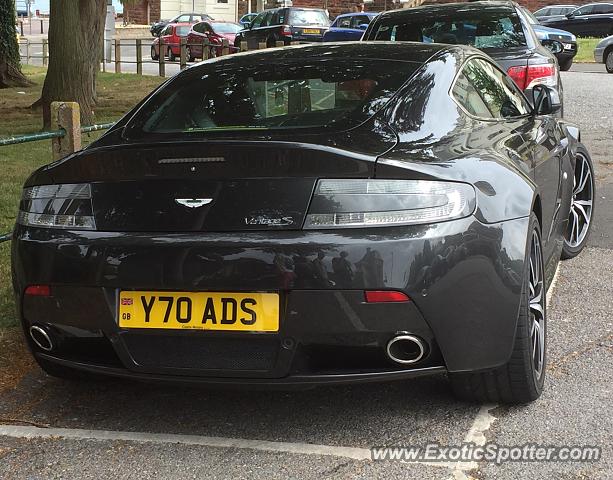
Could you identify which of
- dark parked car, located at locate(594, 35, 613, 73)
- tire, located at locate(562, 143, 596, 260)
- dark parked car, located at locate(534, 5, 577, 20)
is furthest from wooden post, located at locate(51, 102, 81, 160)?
dark parked car, located at locate(534, 5, 577, 20)

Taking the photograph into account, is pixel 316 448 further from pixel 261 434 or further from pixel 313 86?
pixel 313 86

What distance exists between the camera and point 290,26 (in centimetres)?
2869

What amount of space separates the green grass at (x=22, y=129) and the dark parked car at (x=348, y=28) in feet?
18.2

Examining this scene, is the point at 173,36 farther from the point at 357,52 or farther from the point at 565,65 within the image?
the point at 357,52

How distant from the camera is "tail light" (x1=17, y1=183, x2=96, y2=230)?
3.15m

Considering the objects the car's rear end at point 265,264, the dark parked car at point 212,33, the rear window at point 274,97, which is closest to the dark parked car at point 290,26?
the dark parked car at point 212,33

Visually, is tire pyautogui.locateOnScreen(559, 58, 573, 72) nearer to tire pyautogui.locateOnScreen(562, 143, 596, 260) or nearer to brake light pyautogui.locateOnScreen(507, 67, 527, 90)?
brake light pyautogui.locateOnScreen(507, 67, 527, 90)

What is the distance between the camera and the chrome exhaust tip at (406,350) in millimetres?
2967

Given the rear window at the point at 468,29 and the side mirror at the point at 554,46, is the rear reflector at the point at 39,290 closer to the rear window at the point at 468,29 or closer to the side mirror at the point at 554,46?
the rear window at the point at 468,29

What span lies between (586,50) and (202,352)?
26.6 m

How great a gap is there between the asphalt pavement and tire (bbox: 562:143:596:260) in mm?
1708

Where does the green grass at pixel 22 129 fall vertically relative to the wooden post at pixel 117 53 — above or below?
below

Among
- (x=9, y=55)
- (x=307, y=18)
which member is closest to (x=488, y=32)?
(x=9, y=55)

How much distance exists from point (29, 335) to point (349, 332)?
1.25 metres
